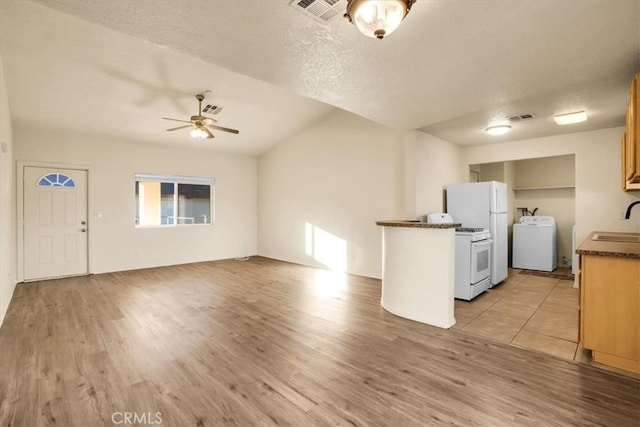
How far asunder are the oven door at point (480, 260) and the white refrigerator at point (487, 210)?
0.24m

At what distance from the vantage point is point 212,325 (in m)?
3.26

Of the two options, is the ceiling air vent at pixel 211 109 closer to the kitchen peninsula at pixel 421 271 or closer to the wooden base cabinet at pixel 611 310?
the kitchen peninsula at pixel 421 271

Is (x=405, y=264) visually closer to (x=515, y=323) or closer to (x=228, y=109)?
(x=515, y=323)

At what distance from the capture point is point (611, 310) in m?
2.37

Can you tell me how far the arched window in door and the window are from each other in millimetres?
1167

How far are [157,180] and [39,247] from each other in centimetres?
230

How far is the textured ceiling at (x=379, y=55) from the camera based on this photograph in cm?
192

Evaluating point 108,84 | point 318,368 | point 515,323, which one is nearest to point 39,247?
point 108,84

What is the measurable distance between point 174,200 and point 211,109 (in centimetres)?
274

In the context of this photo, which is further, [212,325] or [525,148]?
[525,148]

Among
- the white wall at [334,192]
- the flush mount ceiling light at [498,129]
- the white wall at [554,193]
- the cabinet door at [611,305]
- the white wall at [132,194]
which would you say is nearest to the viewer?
the cabinet door at [611,305]
